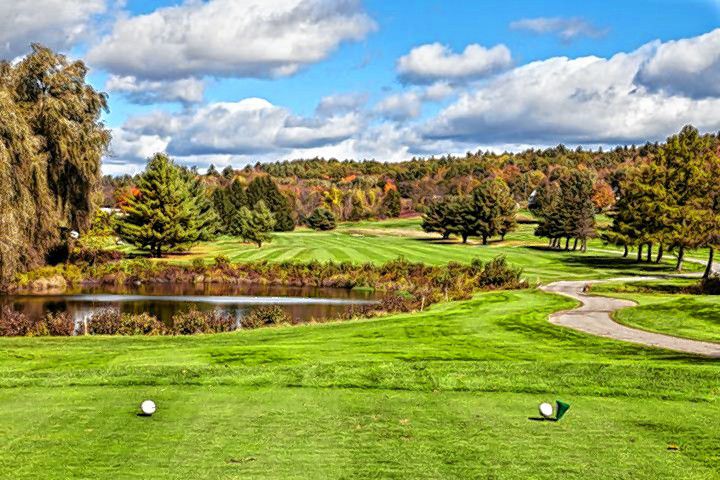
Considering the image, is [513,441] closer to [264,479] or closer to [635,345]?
[264,479]

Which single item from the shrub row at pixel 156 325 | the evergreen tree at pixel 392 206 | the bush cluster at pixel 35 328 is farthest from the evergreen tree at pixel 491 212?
the bush cluster at pixel 35 328

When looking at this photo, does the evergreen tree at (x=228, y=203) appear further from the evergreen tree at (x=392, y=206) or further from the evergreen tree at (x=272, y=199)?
the evergreen tree at (x=392, y=206)

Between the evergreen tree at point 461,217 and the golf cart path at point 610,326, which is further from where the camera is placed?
the evergreen tree at point 461,217

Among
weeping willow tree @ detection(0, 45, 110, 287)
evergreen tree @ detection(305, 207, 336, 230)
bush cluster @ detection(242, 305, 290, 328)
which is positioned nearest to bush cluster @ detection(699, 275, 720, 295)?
bush cluster @ detection(242, 305, 290, 328)

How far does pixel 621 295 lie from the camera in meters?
40.7

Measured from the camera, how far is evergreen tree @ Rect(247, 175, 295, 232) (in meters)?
123

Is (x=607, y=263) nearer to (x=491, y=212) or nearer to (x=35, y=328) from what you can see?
(x=491, y=212)

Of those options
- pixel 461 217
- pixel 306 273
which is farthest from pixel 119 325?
pixel 461 217

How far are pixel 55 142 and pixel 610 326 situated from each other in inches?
1481

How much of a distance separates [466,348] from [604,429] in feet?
32.4

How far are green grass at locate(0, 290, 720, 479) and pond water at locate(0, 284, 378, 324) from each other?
2237 centimetres

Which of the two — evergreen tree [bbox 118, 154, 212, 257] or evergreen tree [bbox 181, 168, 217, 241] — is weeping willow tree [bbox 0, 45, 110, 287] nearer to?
evergreen tree [bbox 118, 154, 212, 257]

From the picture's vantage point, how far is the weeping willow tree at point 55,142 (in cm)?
4291

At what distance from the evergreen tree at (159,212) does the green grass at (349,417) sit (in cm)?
5259
